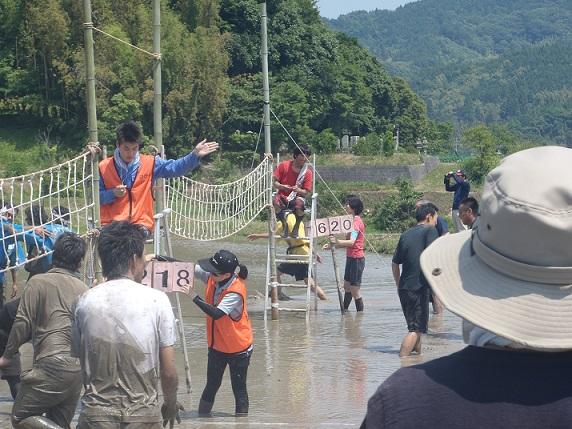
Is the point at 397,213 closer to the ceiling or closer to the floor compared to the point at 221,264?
closer to the floor

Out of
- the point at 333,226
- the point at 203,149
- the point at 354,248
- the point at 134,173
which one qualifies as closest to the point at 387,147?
the point at 354,248

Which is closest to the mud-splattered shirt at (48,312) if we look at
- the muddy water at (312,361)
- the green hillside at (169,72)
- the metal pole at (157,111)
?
the muddy water at (312,361)

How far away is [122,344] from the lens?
18.6 feet

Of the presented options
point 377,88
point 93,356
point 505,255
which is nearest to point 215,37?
point 377,88

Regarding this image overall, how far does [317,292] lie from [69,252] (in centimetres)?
871

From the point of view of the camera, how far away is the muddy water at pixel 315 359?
9.00 metres

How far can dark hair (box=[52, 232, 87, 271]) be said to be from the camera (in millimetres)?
6996

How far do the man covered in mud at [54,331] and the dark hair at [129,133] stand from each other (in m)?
1.76

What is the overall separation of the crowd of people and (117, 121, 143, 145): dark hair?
0.04ft

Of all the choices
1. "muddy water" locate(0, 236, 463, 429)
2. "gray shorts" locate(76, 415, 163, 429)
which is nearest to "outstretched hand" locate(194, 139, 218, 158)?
"muddy water" locate(0, 236, 463, 429)

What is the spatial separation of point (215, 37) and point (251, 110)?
3.52 m

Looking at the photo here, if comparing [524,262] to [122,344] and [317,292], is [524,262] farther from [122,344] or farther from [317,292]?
[317,292]

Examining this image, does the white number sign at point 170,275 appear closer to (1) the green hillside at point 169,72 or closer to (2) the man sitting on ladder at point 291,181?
(2) the man sitting on ladder at point 291,181

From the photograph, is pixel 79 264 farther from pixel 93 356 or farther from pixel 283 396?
pixel 283 396
